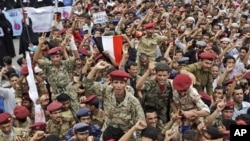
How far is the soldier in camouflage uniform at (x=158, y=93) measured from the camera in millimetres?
5777

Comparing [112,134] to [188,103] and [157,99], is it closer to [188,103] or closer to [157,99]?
[188,103]

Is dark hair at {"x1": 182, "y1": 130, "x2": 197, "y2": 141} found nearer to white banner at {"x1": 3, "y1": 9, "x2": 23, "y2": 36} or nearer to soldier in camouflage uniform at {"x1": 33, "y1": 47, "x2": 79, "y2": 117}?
soldier in camouflage uniform at {"x1": 33, "y1": 47, "x2": 79, "y2": 117}

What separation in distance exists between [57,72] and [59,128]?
3.71 ft

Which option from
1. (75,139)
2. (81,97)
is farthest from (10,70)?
(75,139)

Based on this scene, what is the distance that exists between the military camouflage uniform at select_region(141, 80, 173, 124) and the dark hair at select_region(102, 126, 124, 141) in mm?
865

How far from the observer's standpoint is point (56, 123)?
604cm

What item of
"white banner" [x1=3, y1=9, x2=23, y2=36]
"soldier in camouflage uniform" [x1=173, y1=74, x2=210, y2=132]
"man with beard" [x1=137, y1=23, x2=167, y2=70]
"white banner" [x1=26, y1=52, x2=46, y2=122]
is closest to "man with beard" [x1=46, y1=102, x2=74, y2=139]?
"white banner" [x1=26, y1=52, x2=46, y2=122]

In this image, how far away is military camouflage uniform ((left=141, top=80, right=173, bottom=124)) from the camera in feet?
19.1

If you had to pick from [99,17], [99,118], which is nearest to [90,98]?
[99,118]

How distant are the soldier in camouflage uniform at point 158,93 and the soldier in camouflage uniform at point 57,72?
49.8 inches

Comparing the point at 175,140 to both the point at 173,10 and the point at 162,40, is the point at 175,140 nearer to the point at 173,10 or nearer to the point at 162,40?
the point at 162,40

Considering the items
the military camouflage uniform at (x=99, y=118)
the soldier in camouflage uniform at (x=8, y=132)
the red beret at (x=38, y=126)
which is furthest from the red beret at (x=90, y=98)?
the soldier in camouflage uniform at (x=8, y=132)

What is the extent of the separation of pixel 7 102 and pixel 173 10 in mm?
6772

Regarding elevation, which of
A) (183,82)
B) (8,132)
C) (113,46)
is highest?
(113,46)
